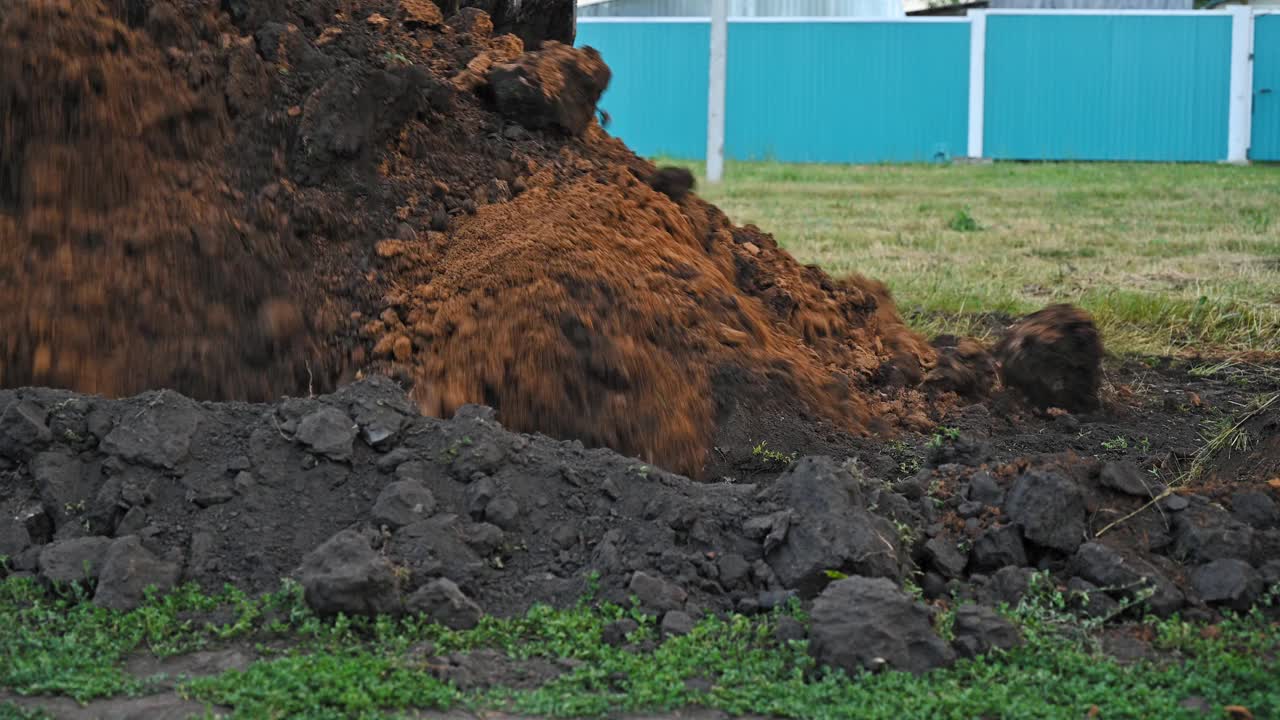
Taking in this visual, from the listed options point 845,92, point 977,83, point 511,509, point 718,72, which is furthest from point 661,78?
point 511,509

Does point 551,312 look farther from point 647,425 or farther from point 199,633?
point 199,633

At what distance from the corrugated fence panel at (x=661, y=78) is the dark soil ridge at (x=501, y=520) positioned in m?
15.0

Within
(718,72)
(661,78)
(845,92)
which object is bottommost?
(718,72)

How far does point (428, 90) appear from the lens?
4.44 m

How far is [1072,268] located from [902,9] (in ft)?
54.6

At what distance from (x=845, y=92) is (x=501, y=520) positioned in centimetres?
1581

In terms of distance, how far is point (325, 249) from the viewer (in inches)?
163

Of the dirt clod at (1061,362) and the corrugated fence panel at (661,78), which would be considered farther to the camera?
the corrugated fence panel at (661,78)

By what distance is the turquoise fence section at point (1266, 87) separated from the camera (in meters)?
17.2

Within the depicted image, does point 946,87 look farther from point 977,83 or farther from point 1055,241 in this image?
point 1055,241

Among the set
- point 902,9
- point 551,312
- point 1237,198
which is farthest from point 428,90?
point 902,9

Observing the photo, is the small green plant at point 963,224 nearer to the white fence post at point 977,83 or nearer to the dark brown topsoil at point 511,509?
the dark brown topsoil at point 511,509

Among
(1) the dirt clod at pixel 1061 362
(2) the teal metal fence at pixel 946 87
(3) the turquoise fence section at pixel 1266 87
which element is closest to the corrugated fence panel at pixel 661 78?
(2) the teal metal fence at pixel 946 87

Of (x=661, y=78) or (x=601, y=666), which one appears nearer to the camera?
(x=601, y=666)
